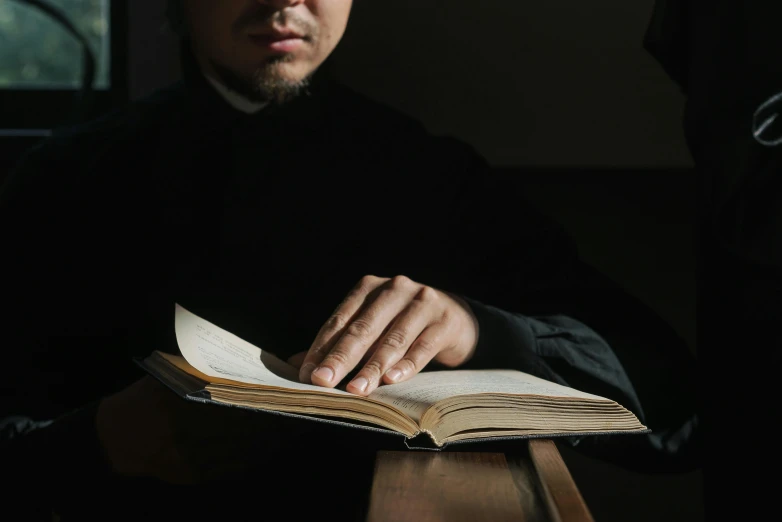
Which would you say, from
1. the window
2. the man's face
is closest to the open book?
the man's face

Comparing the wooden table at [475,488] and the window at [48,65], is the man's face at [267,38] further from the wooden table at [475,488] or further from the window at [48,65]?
the wooden table at [475,488]

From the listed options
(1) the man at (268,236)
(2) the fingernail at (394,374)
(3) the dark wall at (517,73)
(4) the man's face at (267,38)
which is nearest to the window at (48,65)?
(3) the dark wall at (517,73)

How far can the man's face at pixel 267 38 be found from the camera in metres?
1.05

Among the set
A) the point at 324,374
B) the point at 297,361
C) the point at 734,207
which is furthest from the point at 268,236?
the point at 734,207

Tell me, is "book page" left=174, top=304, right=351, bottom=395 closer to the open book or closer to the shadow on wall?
the open book

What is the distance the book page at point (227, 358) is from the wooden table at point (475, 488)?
8 centimetres

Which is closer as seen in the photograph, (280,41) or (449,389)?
(449,389)

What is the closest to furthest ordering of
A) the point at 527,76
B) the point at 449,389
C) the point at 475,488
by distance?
the point at 475,488, the point at 449,389, the point at 527,76

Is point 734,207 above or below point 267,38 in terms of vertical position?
below

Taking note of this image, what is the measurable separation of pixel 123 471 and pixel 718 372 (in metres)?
0.68

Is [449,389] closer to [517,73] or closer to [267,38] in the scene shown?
[267,38]

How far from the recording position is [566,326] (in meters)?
0.91

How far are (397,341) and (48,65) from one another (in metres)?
1.16

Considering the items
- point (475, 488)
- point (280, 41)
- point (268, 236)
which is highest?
point (280, 41)
